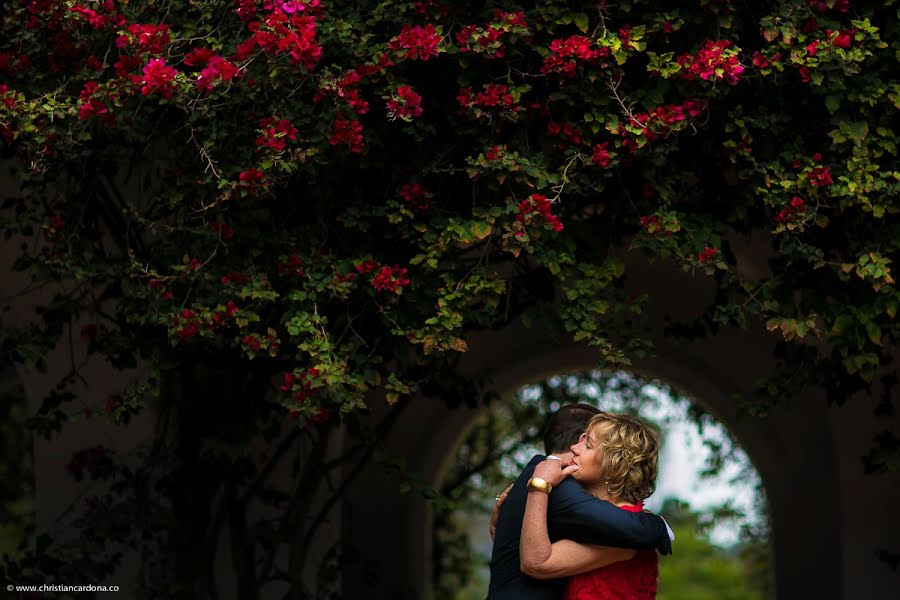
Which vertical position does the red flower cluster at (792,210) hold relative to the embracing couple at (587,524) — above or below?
above

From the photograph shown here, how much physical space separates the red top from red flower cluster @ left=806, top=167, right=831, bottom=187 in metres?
1.32

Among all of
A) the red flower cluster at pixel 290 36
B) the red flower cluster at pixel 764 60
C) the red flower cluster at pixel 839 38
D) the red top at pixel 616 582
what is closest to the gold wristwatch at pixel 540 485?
the red top at pixel 616 582

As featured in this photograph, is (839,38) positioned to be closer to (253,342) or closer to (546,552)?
(546,552)

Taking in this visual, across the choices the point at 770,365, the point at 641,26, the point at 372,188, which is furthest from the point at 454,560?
the point at 641,26

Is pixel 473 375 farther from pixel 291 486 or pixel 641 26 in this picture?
pixel 641 26

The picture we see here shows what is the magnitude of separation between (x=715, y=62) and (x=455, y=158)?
0.98 m

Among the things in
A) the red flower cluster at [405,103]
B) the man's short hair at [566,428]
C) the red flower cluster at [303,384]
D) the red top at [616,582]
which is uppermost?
the red flower cluster at [405,103]

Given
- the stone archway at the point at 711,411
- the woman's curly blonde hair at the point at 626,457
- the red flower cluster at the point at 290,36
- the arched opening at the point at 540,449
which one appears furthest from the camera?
the arched opening at the point at 540,449

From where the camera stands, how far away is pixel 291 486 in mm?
6074

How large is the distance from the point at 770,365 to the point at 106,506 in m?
4.15

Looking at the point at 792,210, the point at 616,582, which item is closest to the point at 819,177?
the point at 792,210

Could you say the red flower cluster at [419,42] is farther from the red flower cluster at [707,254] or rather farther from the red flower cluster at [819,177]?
the red flower cluster at [819,177]

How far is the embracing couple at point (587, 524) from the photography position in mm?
3609

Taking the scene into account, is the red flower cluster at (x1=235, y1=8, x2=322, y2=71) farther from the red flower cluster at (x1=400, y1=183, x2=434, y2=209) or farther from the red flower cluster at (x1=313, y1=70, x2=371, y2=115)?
the red flower cluster at (x1=400, y1=183, x2=434, y2=209)
